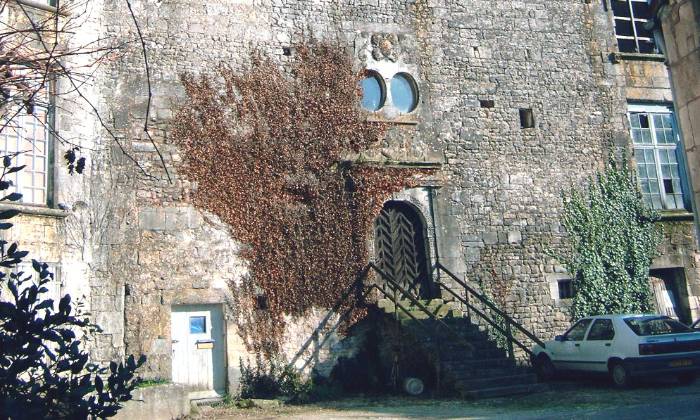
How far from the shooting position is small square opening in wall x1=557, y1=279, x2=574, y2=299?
532 inches

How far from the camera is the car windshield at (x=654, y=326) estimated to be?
33.4 feet

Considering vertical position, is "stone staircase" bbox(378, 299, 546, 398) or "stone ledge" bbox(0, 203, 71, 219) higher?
"stone ledge" bbox(0, 203, 71, 219)

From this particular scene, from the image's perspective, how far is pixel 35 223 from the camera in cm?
1034

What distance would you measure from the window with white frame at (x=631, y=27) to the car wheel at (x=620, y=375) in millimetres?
8316

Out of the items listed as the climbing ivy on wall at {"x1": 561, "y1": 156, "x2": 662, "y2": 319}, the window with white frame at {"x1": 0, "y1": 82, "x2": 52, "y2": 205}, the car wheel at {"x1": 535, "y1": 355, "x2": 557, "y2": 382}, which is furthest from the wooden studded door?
the window with white frame at {"x1": 0, "y1": 82, "x2": 52, "y2": 205}

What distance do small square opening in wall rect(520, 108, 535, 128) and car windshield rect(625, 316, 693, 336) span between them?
5.23 m

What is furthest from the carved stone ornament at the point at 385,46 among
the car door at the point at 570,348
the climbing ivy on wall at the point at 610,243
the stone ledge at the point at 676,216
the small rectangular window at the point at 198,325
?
the stone ledge at the point at 676,216

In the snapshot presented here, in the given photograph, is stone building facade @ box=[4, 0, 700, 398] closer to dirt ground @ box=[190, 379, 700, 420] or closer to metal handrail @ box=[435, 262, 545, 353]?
metal handrail @ box=[435, 262, 545, 353]

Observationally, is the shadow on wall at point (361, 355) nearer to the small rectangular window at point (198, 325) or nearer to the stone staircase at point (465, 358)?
the stone staircase at point (465, 358)

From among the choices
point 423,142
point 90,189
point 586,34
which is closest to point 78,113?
point 90,189

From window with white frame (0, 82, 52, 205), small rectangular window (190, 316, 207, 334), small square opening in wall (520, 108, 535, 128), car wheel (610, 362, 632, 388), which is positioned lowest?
car wheel (610, 362, 632, 388)

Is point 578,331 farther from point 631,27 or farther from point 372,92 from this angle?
point 631,27

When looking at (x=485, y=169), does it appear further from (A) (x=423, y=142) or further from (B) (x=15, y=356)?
(B) (x=15, y=356)

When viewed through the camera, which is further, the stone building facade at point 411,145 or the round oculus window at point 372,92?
the round oculus window at point 372,92
